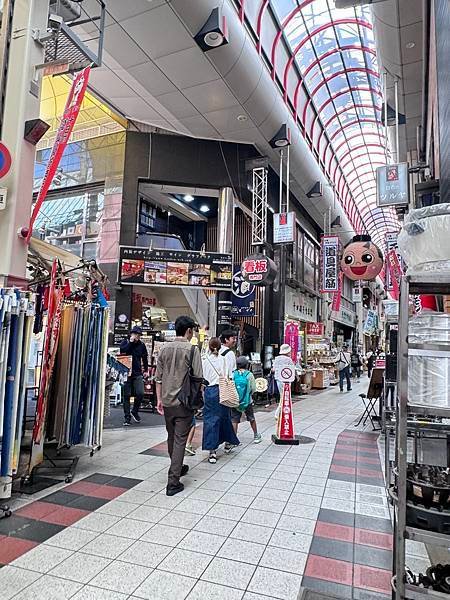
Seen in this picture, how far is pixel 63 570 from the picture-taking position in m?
2.39

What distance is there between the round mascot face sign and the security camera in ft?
21.7

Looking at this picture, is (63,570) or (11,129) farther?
(11,129)

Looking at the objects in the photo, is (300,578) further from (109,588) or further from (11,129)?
(11,129)

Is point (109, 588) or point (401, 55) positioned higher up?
point (401, 55)

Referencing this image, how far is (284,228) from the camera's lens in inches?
440

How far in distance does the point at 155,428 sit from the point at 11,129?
4733 mm

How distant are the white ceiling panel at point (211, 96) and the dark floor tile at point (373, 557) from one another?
793cm

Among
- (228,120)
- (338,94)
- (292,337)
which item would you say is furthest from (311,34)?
(292,337)

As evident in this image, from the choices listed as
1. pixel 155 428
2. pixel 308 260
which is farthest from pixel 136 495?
pixel 308 260

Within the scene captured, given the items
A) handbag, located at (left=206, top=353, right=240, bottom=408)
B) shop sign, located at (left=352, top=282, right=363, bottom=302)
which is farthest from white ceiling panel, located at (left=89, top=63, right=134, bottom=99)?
shop sign, located at (left=352, top=282, right=363, bottom=302)

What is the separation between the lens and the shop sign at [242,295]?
410 inches

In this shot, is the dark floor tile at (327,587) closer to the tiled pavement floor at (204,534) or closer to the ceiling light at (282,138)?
the tiled pavement floor at (204,534)

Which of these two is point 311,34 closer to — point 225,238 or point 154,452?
point 225,238

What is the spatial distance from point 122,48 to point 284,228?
594cm
